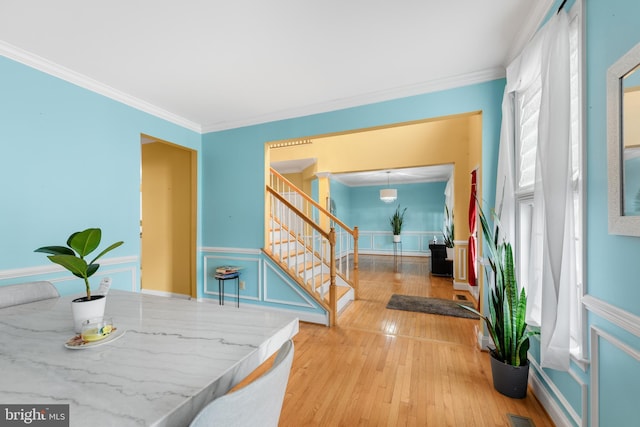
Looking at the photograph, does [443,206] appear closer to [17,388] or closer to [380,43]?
[380,43]

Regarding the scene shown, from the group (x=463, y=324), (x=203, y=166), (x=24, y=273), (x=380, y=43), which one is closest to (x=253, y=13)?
(x=380, y=43)

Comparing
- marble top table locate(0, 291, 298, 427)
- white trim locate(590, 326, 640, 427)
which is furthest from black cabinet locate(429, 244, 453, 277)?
marble top table locate(0, 291, 298, 427)

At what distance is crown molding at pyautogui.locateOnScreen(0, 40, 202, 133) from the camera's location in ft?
6.25

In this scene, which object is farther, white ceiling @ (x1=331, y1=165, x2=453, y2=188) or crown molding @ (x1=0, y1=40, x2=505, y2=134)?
white ceiling @ (x1=331, y1=165, x2=453, y2=188)

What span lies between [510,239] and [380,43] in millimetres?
1803

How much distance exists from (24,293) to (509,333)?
10.1 feet

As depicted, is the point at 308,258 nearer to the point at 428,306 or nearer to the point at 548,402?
the point at 428,306

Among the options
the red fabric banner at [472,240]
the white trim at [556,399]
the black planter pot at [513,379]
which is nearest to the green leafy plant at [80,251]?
the white trim at [556,399]

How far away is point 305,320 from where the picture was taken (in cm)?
295

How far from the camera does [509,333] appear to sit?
1.65 metres

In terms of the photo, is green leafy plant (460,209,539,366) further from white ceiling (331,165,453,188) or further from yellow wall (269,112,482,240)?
white ceiling (331,165,453,188)

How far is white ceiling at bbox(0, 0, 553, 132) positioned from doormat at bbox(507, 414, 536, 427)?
2.50 m

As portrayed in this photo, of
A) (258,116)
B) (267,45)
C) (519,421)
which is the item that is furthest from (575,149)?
(258,116)

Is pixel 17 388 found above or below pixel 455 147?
below
